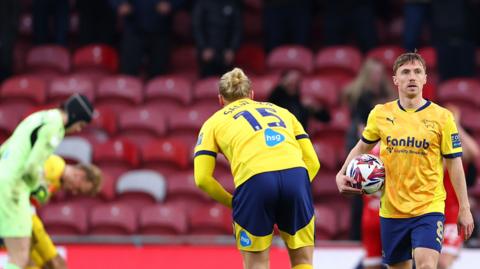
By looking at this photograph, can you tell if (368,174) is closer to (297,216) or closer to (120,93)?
(297,216)

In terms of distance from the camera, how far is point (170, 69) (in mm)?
15383

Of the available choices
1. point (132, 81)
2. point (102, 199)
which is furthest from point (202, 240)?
point (132, 81)

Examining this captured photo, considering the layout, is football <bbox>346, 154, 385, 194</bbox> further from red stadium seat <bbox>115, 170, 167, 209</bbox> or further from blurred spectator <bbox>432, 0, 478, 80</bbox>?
blurred spectator <bbox>432, 0, 478, 80</bbox>

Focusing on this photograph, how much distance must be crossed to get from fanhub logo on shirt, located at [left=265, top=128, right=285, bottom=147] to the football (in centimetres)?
54

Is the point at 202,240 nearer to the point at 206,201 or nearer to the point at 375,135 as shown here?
the point at 206,201

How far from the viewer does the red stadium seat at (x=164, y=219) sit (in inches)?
495

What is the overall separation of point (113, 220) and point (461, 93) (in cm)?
438

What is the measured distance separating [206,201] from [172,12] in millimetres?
3193

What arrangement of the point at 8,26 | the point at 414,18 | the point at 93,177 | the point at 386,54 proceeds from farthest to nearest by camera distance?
1. the point at 8,26
2. the point at 386,54
3. the point at 414,18
4. the point at 93,177

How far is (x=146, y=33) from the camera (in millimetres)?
14328

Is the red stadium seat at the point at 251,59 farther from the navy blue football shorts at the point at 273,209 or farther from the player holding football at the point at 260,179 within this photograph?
the navy blue football shorts at the point at 273,209

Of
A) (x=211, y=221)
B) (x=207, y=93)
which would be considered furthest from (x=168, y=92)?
(x=211, y=221)

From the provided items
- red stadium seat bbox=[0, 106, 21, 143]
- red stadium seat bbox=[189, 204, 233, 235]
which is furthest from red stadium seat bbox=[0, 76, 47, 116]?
red stadium seat bbox=[189, 204, 233, 235]

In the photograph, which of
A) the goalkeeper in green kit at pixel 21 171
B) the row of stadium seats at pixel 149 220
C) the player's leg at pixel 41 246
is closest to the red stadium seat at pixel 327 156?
the row of stadium seats at pixel 149 220
